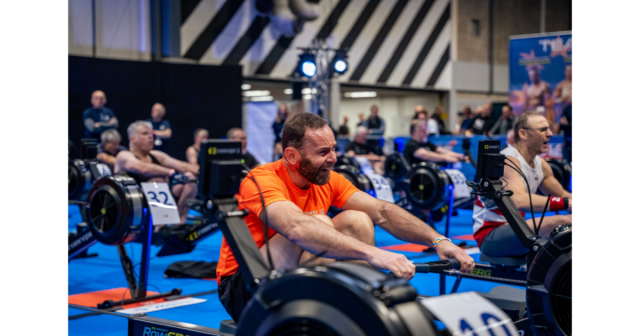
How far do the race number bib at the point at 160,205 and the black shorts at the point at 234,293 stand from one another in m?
1.92

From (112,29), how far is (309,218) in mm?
11031

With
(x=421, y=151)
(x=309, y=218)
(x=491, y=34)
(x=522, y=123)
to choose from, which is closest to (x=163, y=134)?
(x=421, y=151)

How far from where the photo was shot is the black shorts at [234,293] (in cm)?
236

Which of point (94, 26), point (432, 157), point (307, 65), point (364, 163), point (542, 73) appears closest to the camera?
→ point (432, 157)

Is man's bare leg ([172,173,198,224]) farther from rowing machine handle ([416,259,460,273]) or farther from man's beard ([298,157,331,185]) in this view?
rowing machine handle ([416,259,460,273])

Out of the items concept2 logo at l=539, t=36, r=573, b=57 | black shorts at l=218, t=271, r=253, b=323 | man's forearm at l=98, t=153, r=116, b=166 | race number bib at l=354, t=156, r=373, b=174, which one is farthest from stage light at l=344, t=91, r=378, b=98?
black shorts at l=218, t=271, r=253, b=323

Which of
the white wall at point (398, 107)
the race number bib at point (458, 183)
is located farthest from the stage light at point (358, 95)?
the race number bib at point (458, 183)

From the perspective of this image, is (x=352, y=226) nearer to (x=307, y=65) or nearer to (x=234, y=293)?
(x=234, y=293)

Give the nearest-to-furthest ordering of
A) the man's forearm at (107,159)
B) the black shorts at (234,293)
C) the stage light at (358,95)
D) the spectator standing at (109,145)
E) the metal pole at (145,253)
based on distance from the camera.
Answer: the black shorts at (234,293)
the metal pole at (145,253)
the man's forearm at (107,159)
the spectator standing at (109,145)
the stage light at (358,95)

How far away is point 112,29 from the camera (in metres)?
12.1

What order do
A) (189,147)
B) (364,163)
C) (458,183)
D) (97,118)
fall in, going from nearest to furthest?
(458,183) < (364,163) < (97,118) < (189,147)

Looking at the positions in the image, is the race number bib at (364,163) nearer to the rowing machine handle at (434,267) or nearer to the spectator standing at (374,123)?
the spectator standing at (374,123)
